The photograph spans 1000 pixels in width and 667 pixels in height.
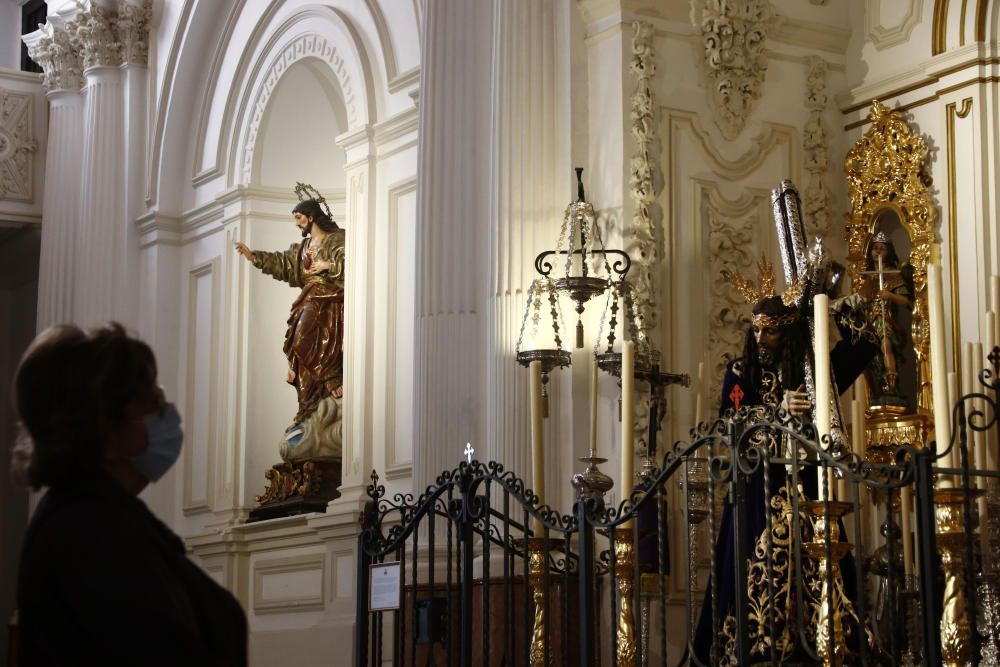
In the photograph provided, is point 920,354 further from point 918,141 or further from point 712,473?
point 712,473

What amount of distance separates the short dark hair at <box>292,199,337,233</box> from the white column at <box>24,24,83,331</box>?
3454 millimetres

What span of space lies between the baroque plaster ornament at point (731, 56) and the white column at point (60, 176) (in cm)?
776

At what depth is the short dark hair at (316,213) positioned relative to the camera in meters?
12.2

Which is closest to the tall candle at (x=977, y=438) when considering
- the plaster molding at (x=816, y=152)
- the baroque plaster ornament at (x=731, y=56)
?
the plaster molding at (x=816, y=152)

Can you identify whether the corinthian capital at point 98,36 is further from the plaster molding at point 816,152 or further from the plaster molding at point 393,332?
the plaster molding at point 816,152

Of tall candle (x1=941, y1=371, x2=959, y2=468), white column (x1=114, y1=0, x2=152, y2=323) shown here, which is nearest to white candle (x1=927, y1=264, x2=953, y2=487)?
tall candle (x1=941, y1=371, x2=959, y2=468)

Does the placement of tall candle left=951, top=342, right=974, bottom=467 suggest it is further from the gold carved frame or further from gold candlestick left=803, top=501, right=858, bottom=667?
gold candlestick left=803, top=501, right=858, bottom=667

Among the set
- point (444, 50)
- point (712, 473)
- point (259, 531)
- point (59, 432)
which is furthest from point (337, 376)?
point (59, 432)

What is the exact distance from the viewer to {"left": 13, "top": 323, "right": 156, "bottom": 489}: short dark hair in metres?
2.59

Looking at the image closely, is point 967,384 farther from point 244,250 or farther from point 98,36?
point 98,36

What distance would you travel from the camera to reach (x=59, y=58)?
50.1 ft

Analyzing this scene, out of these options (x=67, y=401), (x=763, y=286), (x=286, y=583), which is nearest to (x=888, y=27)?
(x=763, y=286)

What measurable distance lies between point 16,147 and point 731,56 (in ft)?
29.9

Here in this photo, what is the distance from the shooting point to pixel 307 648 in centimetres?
1123
